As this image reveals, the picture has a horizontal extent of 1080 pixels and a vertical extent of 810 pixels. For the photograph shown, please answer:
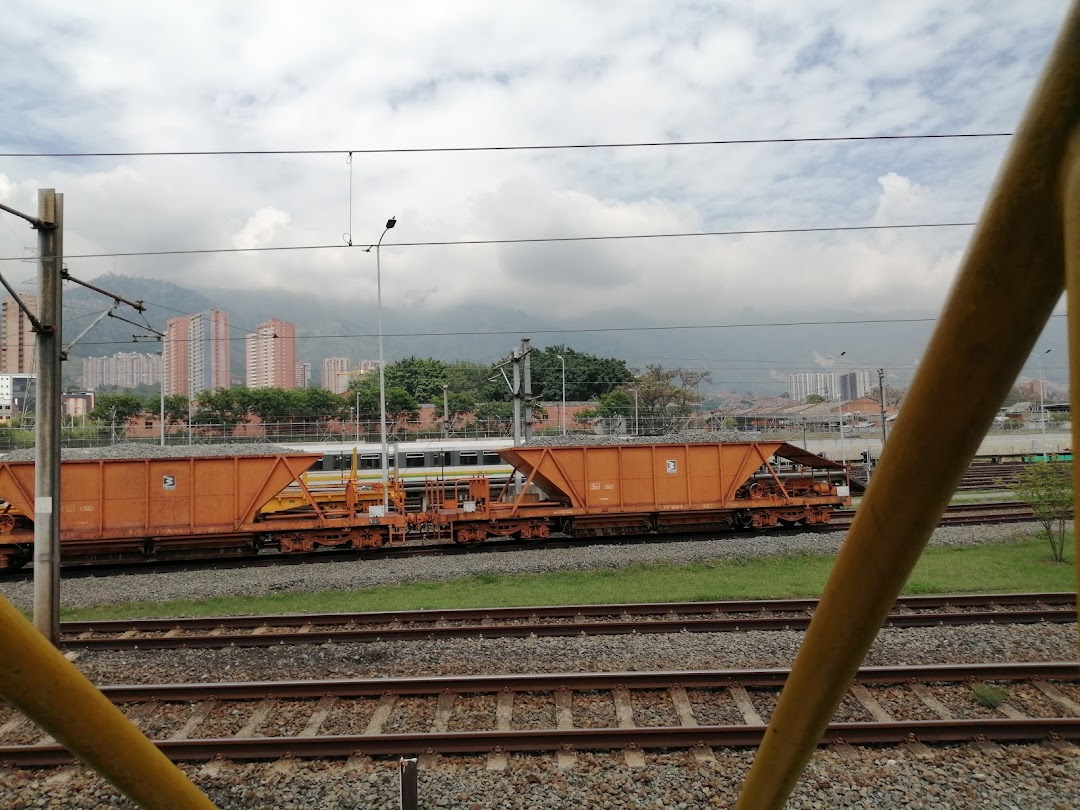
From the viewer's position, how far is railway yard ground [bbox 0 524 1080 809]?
5.41m

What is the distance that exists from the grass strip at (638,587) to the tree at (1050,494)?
2.13 feet

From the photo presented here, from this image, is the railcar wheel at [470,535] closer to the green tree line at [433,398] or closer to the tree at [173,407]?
the green tree line at [433,398]

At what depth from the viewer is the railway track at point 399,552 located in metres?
15.1

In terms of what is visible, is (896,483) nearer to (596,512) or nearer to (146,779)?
(146,779)

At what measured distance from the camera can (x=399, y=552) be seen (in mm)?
16016

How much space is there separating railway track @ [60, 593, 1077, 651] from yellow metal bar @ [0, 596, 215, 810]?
25.7ft

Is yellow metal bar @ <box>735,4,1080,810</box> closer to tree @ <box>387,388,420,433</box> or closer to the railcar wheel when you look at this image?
the railcar wheel

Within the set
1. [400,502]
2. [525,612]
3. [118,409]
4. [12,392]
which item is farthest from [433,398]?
[525,612]

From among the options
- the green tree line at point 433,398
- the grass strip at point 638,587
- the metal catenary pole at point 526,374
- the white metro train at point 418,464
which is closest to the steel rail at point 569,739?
the grass strip at point 638,587

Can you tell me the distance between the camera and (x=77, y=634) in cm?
970

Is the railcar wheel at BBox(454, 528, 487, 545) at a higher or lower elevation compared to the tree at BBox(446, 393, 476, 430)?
lower

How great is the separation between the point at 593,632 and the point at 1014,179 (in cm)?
887

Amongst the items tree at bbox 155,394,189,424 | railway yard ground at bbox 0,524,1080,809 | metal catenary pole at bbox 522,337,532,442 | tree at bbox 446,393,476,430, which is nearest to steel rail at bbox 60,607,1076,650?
railway yard ground at bbox 0,524,1080,809

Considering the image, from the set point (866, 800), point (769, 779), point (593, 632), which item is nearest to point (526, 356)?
point (593, 632)
